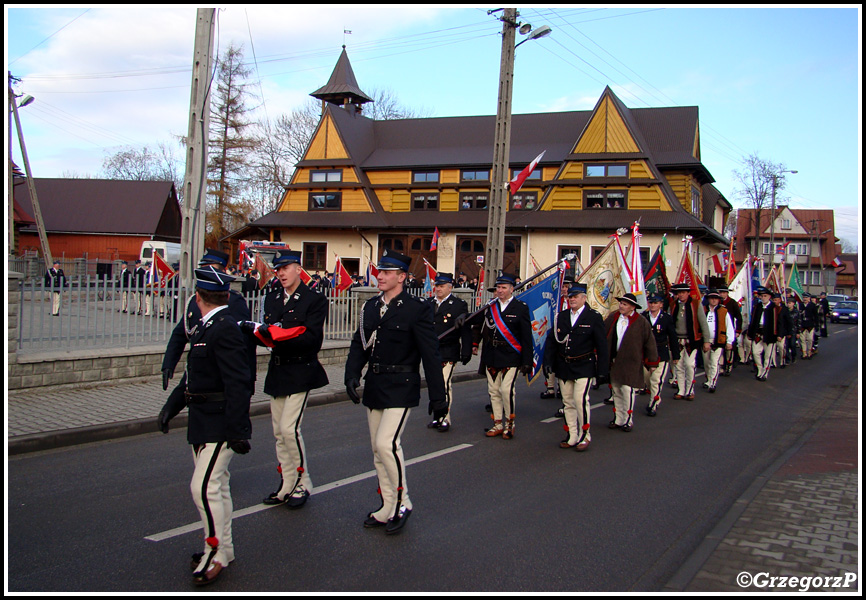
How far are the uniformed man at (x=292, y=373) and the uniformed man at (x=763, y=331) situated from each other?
13.1m

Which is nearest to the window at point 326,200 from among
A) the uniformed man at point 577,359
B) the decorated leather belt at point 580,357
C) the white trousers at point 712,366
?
the white trousers at point 712,366

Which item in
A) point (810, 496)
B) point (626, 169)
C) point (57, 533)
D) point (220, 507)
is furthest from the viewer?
point (626, 169)

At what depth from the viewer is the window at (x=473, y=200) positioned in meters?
37.2

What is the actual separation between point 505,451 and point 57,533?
4.68 metres

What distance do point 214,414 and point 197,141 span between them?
835 centimetres

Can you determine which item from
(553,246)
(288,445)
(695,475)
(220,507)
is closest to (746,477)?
(695,475)

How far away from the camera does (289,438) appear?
18.2 ft

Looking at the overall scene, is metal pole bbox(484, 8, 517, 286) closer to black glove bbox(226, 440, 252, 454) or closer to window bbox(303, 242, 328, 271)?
black glove bbox(226, 440, 252, 454)

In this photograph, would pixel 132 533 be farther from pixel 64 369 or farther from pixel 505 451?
pixel 64 369

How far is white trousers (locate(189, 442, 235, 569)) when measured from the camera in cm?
425

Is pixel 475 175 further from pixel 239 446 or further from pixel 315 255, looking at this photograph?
pixel 239 446

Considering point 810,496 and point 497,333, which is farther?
point 497,333

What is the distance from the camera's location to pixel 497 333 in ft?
27.7

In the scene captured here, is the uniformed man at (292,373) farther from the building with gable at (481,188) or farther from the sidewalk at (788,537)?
the building with gable at (481,188)
